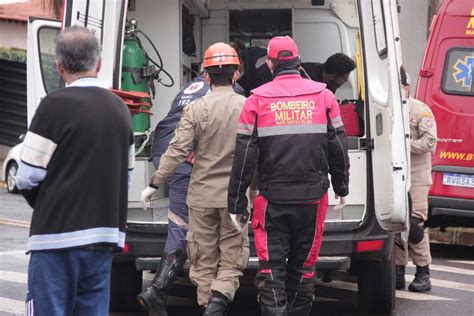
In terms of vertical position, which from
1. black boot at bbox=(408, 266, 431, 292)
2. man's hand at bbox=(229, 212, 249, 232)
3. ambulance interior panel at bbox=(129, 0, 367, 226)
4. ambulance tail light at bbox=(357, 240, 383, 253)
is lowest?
black boot at bbox=(408, 266, 431, 292)

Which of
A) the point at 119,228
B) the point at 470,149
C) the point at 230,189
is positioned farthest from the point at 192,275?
the point at 470,149

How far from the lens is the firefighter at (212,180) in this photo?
6.66m

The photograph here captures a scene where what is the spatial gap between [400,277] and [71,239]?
16.1 ft

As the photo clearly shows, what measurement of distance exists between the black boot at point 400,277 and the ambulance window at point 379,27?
2564mm

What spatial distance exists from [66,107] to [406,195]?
2.87 metres

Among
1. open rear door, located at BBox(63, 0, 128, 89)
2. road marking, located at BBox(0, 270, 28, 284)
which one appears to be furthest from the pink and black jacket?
road marking, located at BBox(0, 270, 28, 284)

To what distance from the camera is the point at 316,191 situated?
620 centimetres

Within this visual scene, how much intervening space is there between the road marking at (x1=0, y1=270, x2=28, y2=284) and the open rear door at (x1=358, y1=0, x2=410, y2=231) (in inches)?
139

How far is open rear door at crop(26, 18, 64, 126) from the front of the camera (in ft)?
24.7

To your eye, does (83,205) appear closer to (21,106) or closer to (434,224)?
(434,224)

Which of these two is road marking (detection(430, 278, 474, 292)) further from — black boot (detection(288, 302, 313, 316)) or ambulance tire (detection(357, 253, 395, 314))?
black boot (detection(288, 302, 313, 316))

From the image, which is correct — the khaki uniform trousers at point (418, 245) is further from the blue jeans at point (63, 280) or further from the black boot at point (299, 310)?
the blue jeans at point (63, 280)

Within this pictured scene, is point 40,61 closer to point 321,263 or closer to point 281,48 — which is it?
point 281,48

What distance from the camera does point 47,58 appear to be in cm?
758
